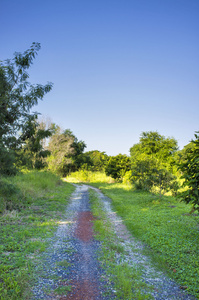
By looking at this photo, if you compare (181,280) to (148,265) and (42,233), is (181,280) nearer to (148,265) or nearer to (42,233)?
(148,265)

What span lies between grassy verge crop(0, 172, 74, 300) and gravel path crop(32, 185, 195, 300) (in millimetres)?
293

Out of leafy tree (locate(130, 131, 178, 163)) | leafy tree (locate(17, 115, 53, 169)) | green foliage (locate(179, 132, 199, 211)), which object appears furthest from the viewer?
leafy tree (locate(130, 131, 178, 163))

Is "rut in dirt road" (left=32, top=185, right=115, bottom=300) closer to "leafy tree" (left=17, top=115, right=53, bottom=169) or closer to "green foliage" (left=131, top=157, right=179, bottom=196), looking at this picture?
"leafy tree" (left=17, top=115, right=53, bottom=169)

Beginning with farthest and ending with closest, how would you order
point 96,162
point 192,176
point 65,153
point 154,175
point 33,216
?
point 96,162, point 65,153, point 154,175, point 33,216, point 192,176

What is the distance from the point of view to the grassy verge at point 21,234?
3628 millimetres

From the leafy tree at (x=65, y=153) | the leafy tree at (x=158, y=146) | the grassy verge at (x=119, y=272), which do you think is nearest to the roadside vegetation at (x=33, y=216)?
the grassy verge at (x=119, y=272)

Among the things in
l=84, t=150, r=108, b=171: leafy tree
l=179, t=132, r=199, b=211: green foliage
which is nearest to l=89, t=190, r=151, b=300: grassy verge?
l=179, t=132, r=199, b=211: green foliage

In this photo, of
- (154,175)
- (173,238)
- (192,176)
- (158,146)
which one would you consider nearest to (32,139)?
(192,176)

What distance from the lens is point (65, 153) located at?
36.3 metres

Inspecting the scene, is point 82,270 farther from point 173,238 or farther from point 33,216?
point 33,216

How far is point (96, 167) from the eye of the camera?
51.2 m

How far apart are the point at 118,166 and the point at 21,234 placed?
74.8ft

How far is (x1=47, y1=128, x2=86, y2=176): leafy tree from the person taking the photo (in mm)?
30663

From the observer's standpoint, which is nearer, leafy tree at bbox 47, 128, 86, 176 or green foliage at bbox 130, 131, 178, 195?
green foliage at bbox 130, 131, 178, 195
